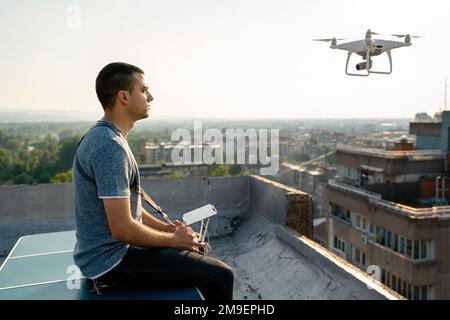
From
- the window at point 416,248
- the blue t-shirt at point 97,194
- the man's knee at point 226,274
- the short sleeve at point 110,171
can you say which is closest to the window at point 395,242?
the window at point 416,248

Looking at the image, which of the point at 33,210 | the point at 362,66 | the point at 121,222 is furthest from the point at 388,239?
the point at 121,222

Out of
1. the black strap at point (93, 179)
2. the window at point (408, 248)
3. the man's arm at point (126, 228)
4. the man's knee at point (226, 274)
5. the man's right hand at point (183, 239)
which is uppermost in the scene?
the black strap at point (93, 179)

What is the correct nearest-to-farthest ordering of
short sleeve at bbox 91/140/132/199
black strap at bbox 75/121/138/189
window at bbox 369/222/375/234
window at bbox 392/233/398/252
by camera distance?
short sleeve at bbox 91/140/132/199, black strap at bbox 75/121/138/189, window at bbox 392/233/398/252, window at bbox 369/222/375/234

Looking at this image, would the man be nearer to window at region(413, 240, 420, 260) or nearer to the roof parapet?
the roof parapet

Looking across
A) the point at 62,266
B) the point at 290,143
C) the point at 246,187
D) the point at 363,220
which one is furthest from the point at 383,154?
the point at 290,143

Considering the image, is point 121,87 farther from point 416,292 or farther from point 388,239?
point 388,239

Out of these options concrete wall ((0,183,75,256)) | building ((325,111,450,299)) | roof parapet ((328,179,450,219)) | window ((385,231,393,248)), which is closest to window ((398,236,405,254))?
building ((325,111,450,299))

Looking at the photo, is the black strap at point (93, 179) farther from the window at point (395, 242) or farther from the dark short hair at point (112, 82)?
the window at point (395, 242)

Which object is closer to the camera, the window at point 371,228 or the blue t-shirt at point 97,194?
the blue t-shirt at point 97,194
